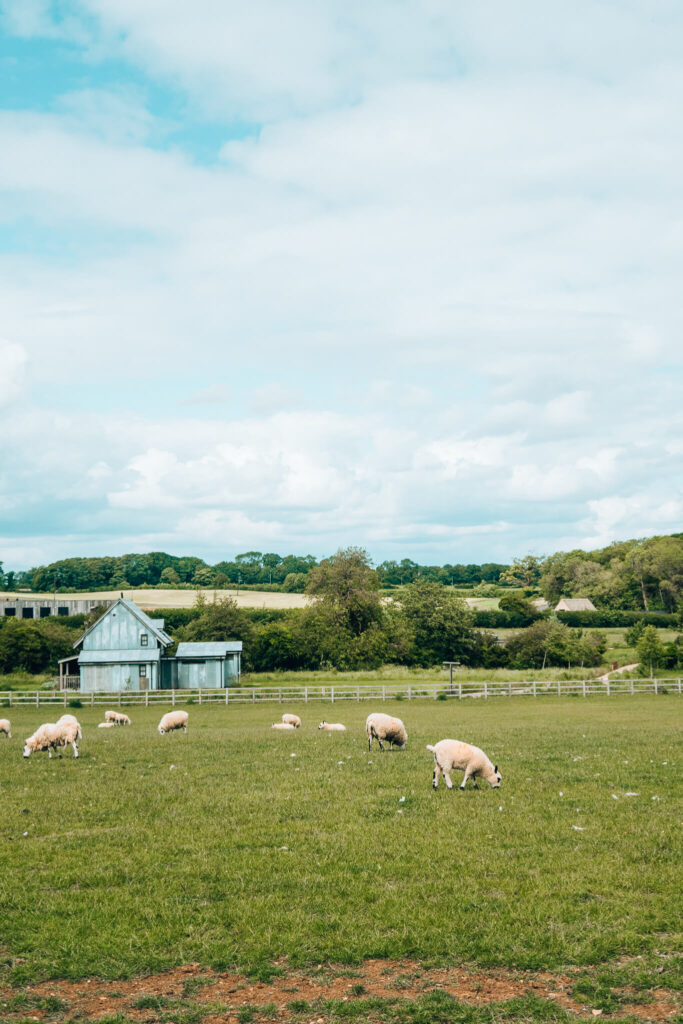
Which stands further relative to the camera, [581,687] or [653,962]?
[581,687]

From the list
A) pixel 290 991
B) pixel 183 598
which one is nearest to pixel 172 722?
pixel 290 991

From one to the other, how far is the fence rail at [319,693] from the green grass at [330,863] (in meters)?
28.9

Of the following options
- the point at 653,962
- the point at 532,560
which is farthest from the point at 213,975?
the point at 532,560

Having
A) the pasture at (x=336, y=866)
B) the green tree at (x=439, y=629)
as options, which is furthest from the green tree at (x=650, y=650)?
the pasture at (x=336, y=866)

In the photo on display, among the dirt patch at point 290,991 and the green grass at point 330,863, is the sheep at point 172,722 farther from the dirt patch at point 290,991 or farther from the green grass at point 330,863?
the dirt patch at point 290,991

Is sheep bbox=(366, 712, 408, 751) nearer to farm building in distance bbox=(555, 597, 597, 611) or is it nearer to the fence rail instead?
the fence rail

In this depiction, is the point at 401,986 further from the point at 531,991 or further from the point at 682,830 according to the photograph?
the point at 682,830

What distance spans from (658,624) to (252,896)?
11492 centimetres

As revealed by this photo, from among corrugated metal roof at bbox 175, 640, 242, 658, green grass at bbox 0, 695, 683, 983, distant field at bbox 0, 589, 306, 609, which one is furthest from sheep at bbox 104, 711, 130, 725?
distant field at bbox 0, 589, 306, 609

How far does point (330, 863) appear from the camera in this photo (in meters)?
11.0

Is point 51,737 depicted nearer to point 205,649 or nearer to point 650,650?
point 205,649

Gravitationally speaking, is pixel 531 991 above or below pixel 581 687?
above

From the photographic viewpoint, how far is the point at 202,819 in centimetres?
1366

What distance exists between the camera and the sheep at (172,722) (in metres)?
30.7
